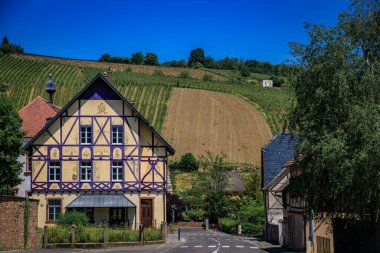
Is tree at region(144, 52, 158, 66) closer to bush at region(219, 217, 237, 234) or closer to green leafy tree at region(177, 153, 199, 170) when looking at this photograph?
green leafy tree at region(177, 153, 199, 170)

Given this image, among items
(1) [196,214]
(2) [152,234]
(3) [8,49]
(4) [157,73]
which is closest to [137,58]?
(4) [157,73]

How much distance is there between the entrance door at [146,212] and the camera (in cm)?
4609

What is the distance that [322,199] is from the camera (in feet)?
78.2

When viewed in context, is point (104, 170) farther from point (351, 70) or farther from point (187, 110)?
point (187, 110)

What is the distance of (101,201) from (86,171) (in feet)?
9.21

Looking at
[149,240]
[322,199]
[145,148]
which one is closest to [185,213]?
[145,148]

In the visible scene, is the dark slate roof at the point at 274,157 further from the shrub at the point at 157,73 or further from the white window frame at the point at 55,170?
the shrub at the point at 157,73

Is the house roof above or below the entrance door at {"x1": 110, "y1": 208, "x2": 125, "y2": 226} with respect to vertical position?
above

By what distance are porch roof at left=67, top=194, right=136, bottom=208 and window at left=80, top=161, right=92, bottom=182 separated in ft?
4.44

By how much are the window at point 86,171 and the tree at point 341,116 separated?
81.2 ft

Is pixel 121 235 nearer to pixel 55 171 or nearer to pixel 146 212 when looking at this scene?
pixel 146 212

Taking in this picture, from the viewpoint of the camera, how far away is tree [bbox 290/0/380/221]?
68.0 ft

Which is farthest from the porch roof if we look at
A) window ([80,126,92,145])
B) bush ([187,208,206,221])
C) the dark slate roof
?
bush ([187,208,206,221])

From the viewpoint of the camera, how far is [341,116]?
72.9ft
